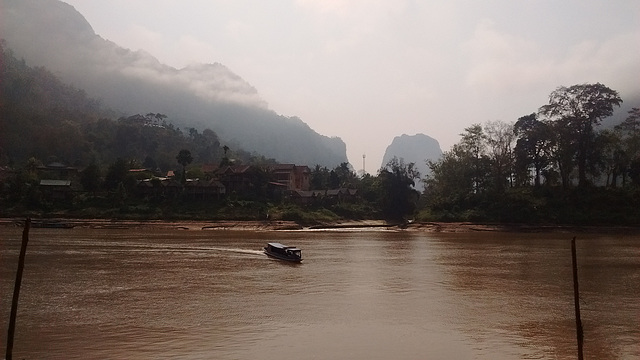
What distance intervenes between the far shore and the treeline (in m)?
2.04

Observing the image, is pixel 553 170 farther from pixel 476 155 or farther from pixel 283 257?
pixel 283 257

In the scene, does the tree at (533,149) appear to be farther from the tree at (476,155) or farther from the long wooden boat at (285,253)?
the long wooden boat at (285,253)

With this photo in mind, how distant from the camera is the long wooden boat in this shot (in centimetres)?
2909

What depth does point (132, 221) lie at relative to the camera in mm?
59719

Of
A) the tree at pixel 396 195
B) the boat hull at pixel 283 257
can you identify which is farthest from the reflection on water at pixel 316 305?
the tree at pixel 396 195

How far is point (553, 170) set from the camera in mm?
65812

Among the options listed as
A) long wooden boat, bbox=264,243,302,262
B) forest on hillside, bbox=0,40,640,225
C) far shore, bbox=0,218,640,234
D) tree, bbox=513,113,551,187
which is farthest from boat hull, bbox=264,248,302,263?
tree, bbox=513,113,551,187

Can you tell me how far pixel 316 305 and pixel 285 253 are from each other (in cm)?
1205

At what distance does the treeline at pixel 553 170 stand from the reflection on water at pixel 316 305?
27843 millimetres

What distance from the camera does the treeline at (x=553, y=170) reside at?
5906 centimetres

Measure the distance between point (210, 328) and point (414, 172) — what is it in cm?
7011

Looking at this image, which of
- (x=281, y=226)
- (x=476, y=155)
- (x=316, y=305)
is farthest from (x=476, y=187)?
(x=316, y=305)

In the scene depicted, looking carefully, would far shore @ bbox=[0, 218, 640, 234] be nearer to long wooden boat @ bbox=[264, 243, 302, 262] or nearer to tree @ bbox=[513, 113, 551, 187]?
tree @ bbox=[513, 113, 551, 187]

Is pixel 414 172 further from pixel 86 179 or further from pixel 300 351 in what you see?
pixel 300 351
